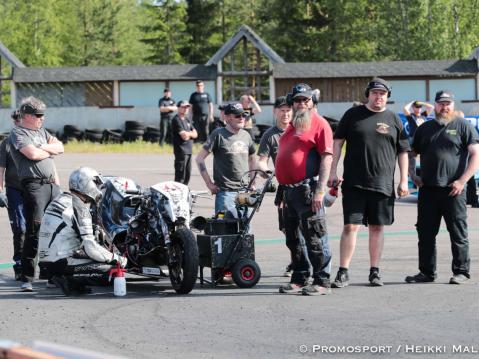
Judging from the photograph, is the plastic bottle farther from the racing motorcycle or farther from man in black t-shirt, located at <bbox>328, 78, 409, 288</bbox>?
man in black t-shirt, located at <bbox>328, 78, 409, 288</bbox>

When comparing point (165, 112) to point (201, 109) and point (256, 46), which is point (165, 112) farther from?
point (256, 46)

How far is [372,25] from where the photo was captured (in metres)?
71.8

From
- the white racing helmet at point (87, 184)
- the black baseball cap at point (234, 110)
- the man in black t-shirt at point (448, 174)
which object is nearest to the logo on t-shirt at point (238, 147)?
the black baseball cap at point (234, 110)

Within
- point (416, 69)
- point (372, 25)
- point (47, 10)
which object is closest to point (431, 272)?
point (416, 69)

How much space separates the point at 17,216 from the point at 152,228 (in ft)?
5.42

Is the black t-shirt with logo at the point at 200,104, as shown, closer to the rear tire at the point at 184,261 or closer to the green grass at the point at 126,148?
the green grass at the point at 126,148

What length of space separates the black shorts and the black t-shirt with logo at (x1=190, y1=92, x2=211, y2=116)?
84.8 ft

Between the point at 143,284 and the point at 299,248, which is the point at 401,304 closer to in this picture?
the point at 299,248

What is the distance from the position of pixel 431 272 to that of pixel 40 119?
401 centimetres

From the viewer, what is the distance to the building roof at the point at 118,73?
54.6 metres

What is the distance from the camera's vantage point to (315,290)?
10133mm

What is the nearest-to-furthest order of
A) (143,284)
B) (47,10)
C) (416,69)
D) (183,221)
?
(183,221) → (143,284) → (416,69) → (47,10)

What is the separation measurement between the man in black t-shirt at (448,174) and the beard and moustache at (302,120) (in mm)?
1325

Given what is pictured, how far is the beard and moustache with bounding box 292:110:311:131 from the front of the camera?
10.2 meters
